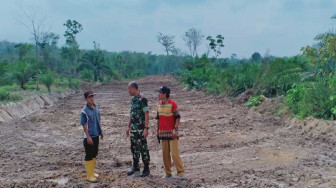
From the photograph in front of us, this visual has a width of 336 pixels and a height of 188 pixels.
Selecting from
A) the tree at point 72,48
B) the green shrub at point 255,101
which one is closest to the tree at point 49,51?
the tree at point 72,48

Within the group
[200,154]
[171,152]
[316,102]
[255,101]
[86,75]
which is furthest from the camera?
[86,75]

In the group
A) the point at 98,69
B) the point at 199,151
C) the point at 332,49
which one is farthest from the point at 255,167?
the point at 98,69

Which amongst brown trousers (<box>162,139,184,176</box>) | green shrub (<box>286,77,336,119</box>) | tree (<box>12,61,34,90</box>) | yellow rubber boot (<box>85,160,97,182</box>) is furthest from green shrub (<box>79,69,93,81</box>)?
brown trousers (<box>162,139,184,176</box>)

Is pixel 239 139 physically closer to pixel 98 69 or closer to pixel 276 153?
pixel 276 153

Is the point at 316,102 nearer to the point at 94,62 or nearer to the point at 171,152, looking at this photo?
the point at 171,152

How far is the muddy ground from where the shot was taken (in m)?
5.67

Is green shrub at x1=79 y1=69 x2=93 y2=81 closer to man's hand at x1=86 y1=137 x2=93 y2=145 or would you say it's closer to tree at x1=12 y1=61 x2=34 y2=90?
tree at x1=12 y1=61 x2=34 y2=90

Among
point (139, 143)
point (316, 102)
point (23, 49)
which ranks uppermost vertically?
point (23, 49)

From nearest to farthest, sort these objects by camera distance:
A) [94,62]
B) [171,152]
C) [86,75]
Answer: [171,152]
[86,75]
[94,62]

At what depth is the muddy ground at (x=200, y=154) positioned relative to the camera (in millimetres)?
5668

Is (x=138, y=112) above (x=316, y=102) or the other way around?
above

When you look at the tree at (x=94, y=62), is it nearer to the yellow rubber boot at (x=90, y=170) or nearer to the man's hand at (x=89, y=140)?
the yellow rubber boot at (x=90, y=170)

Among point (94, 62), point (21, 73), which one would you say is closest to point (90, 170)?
point (21, 73)

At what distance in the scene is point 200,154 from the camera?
7.68 metres
